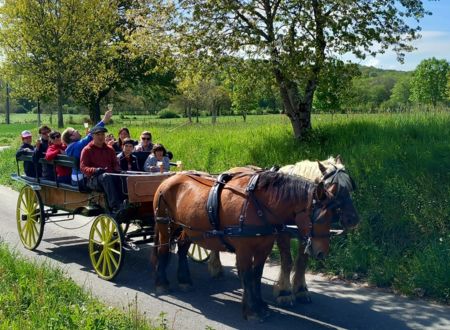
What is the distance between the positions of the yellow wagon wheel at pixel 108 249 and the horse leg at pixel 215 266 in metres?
1.30

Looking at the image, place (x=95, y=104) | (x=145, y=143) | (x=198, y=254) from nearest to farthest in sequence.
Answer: (x=198, y=254) → (x=145, y=143) → (x=95, y=104)

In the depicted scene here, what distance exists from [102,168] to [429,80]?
256ft

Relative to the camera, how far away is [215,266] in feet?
24.9

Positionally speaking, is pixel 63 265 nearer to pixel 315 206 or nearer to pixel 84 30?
pixel 315 206

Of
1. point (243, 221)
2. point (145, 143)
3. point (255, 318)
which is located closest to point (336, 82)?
point (145, 143)

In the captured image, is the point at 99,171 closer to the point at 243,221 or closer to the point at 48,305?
the point at 48,305

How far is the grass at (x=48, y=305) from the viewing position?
5.03m

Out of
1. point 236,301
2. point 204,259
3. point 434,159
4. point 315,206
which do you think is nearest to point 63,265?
point 204,259

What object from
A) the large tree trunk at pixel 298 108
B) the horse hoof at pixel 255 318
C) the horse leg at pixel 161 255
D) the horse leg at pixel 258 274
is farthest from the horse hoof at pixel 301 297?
the large tree trunk at pixel 298 108

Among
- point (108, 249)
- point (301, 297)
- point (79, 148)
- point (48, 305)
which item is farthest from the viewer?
point (79, 148)

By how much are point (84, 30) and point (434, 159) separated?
81.3 ft

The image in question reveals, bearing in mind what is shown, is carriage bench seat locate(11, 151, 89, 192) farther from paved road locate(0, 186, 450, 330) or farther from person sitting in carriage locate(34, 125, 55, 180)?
paved road locate(0, 186, 450, 330)

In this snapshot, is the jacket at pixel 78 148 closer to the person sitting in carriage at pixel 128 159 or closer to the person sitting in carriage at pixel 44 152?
the person sitting in carriage at pixel 128 159

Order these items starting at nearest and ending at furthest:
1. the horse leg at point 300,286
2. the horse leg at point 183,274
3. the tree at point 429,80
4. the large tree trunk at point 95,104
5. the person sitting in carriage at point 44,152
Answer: the horse leg at point 300,286 < the horse leg at point 183,274 < the person sitting in carriage at point 44,152 < the large tree trunk at point 95,104 < the tree at point 429,80
